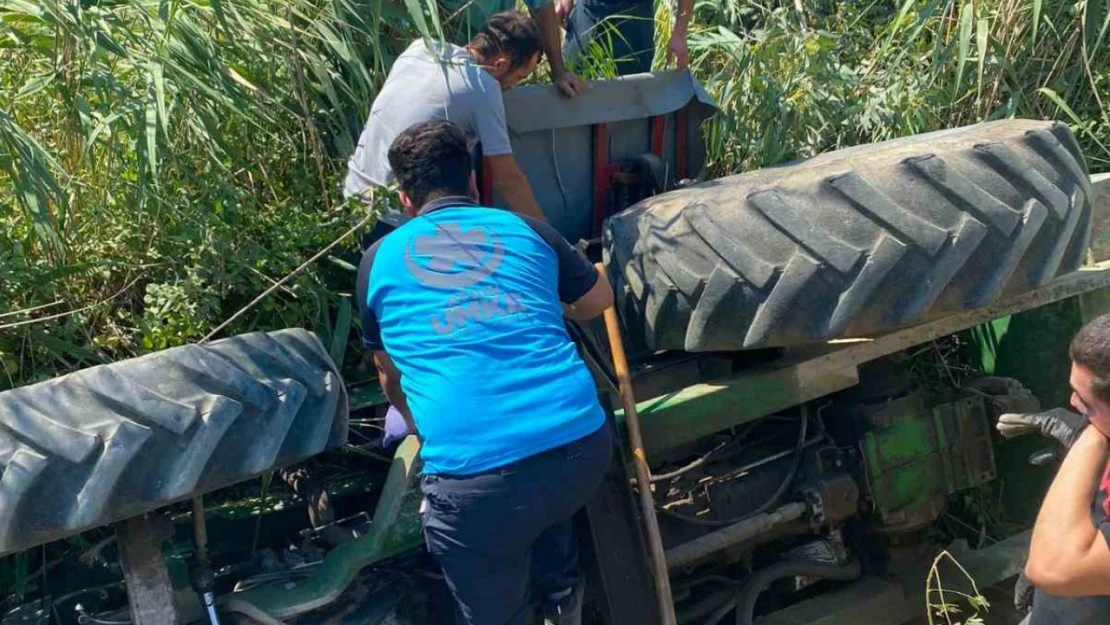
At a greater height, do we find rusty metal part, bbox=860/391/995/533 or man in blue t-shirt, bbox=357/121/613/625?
man in blue t-shirt, bbox=357/121/613/625

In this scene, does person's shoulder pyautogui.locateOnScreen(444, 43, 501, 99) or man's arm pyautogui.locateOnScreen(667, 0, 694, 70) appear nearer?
person's shoulder pyautogui.locateOnScreen(444, 43, 501, 99)

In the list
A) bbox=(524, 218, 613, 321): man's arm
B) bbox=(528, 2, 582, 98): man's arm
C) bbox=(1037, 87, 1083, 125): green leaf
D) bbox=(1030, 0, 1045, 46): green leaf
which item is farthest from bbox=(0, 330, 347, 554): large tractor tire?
bbox=(1037, 87, 1083, 125): green leaf

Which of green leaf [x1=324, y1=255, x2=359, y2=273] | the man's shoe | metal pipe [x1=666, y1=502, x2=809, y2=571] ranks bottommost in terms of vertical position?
metal pipe [x1=666, y1=502, x2=809, y2=571]

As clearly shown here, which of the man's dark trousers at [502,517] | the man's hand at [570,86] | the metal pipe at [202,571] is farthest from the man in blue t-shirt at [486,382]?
the man's hand at [570,86]

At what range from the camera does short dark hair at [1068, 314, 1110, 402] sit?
221 cm

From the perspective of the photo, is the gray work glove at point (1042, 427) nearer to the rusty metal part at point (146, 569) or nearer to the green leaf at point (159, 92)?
the rusty metal part at point (146, 569)

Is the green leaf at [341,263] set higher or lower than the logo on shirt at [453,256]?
lower

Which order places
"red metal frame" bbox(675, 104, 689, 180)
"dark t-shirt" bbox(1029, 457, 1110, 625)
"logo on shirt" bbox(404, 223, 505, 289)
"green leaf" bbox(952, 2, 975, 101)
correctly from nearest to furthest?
"dark t-shirt" bbox(1029, 457, 1110, 625)
"logo on shirt" bbox(404, 223, 505, 289)
"red metal frame" bbox(675, 104, 689, 180)
"green leaf" bbox(952, 2, 975, 101)

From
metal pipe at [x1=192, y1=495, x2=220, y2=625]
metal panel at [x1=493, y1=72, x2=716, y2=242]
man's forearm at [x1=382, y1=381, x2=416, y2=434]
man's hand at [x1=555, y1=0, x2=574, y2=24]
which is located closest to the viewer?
metal pipe at [x1=192, y1=495, x2=220, y2=625]

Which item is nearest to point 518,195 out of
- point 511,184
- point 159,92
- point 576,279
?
point 511,184

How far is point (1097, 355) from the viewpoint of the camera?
222 centimetres

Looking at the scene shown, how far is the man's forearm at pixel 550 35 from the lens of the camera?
12.0 feet

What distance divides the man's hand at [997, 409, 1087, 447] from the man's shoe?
95 centimetres

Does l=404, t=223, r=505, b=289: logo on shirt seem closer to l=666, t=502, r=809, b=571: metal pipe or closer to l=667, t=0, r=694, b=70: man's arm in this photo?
l=666, t=502, r=809, b=571: metal pipe
